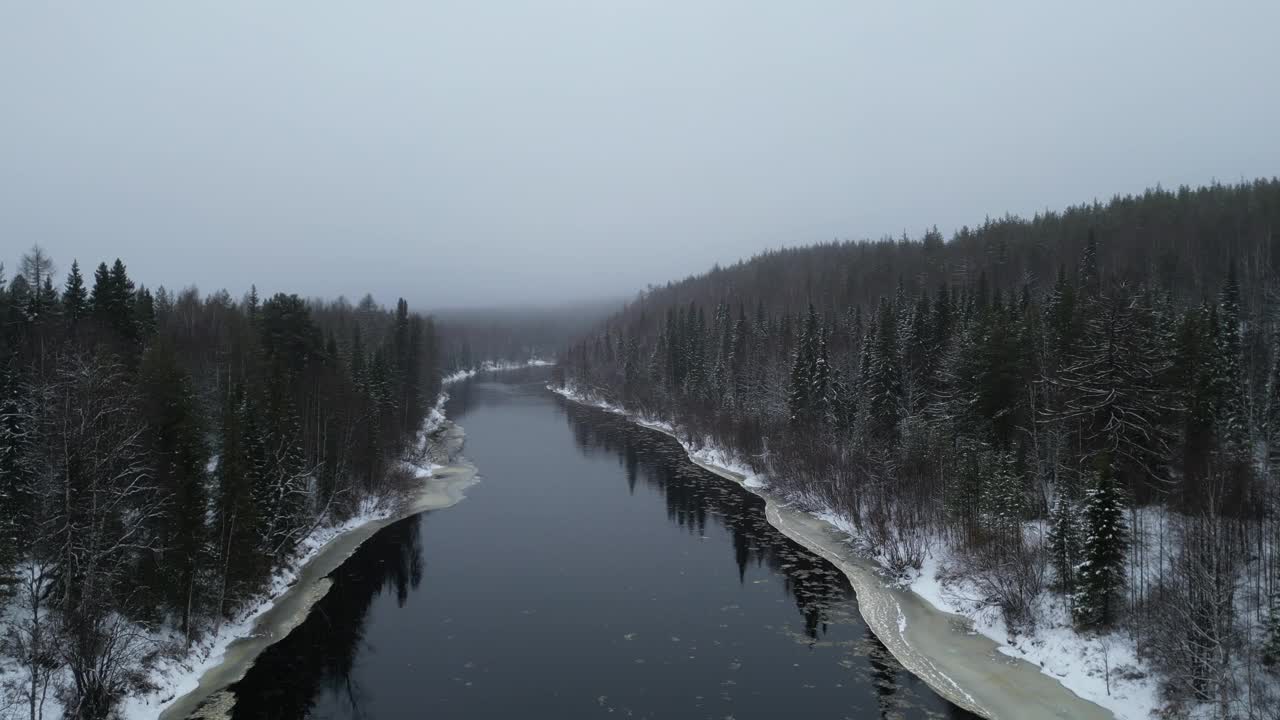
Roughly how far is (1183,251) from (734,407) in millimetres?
67155

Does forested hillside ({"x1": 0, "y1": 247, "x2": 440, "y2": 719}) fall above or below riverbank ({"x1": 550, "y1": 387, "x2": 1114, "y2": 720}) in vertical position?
above

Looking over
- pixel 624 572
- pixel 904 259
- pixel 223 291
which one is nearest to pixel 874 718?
pixel 624 572

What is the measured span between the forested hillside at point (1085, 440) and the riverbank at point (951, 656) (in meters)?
1.92

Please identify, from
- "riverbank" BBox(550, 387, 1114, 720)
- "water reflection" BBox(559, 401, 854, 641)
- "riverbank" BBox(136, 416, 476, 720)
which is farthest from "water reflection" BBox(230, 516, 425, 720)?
"riverbank" BBox(550, 387, 1114, 720)

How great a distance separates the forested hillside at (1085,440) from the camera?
22.8 m

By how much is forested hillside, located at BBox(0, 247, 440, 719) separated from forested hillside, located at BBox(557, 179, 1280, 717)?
33232 millimetres

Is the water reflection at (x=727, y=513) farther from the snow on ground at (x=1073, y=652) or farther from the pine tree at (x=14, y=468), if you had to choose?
the pine tree at (x=14, y=468)

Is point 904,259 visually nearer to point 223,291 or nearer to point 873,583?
point 873,583

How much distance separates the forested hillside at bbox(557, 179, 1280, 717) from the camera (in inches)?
898

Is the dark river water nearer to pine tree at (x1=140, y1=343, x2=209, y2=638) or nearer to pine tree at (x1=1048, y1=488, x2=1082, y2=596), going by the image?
pine tree at (x1=140, y1=343, x2=209, y2=638)

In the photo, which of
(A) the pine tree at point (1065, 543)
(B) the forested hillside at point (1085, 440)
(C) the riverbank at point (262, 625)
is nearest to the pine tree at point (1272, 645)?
(B) the forested hillside at point (1085, 440)

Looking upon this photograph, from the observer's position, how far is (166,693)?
22.6m

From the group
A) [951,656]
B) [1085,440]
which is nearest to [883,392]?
[1085,440]

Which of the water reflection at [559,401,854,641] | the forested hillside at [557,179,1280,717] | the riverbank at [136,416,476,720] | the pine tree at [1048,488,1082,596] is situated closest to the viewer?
the riverbank at [136,416,476,720]
